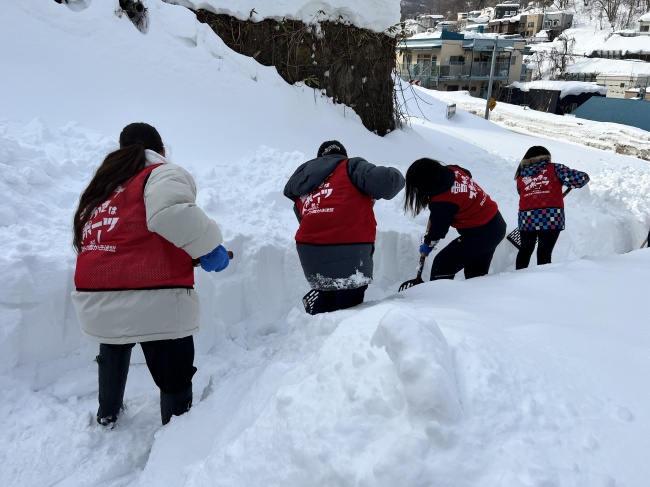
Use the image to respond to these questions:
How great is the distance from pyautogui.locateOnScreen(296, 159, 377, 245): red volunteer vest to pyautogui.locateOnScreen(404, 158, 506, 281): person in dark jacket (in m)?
0.57

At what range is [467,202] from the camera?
3314 millimetres

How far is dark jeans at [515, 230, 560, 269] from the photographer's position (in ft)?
13.3

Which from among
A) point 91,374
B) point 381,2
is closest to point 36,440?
point 91,374

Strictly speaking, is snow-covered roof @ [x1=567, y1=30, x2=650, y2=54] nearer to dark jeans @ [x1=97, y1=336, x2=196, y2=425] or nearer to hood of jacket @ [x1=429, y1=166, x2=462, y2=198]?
hood of jacket @ [x1=429, y1=166, x2=462, y2=198]

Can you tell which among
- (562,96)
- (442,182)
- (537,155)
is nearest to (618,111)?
(562,96)

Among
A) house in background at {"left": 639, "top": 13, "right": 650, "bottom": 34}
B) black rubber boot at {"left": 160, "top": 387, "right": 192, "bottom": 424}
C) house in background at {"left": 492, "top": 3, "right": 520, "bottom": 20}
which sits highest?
house in background at {"left": 492, "top": 3, "right": 520, "bottom": 20}

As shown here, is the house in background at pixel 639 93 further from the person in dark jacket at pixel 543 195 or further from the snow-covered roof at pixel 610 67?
the person in dark jacket at pixel 543 195

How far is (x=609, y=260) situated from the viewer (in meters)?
3.56

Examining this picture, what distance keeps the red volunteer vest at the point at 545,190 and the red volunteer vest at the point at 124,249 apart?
3.17m

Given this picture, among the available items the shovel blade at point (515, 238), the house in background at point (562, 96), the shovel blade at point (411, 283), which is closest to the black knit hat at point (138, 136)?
the shovel blade at point (411, 283)

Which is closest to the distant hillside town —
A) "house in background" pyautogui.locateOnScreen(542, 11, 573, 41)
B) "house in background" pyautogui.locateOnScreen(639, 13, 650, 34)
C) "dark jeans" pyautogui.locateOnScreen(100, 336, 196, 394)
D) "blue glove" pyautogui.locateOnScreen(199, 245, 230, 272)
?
"house in background" pyautogui.locateOnScreen(542, 11, 573, 41)

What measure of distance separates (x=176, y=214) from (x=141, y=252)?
25 centimetres

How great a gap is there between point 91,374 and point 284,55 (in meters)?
5.03

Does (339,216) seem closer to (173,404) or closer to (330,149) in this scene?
(330,149)
